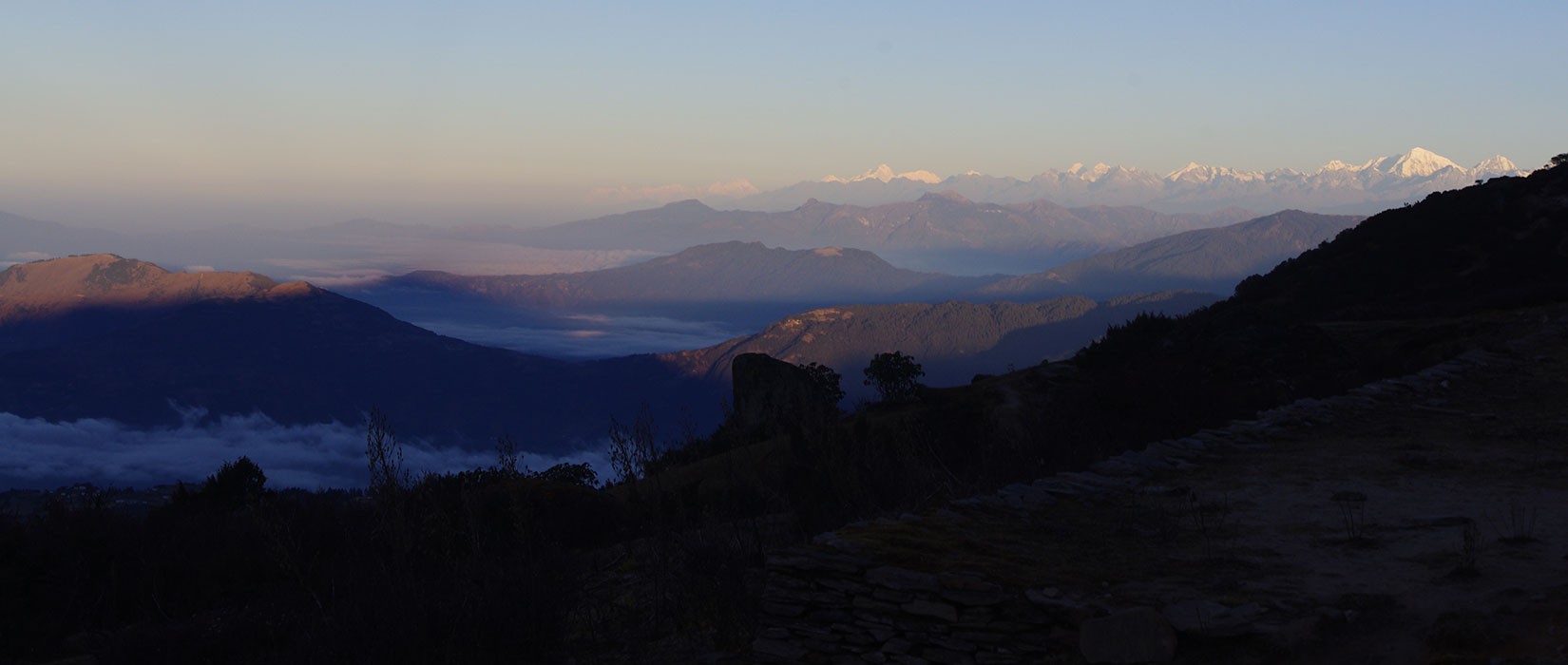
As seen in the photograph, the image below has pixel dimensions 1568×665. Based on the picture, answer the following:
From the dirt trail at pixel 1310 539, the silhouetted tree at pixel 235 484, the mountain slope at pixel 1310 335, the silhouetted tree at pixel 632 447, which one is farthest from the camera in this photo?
the silhouetted tree at pixel 235 484

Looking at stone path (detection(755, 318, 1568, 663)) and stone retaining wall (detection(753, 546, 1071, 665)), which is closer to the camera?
stone path (detection(755, 318, 1568, 663))

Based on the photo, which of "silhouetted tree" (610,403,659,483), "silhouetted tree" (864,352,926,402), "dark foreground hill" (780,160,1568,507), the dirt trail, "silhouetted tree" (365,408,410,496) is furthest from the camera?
"silhouetted tree" (864,352,926,402)

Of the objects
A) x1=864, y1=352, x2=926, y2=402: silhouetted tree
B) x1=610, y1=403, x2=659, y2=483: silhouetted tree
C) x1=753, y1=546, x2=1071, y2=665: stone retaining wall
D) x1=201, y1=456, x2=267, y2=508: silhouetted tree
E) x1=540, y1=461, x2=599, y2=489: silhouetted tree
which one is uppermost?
x1=610, y1=403, x2=659, y2=483: silhouetted tree

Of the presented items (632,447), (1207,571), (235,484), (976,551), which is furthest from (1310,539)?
(235,484)

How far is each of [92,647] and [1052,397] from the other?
67.9ft

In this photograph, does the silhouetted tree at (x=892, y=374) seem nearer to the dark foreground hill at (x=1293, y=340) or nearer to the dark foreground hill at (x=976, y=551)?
the dark foreground hill at (x=1293, y=340)

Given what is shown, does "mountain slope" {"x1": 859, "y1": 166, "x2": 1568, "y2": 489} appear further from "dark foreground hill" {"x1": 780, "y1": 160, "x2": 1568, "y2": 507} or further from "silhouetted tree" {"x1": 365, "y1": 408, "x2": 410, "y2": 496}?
"silhouetted tree" {"x1": 365, "y1": 408, "x2": 410, "y2": 496}

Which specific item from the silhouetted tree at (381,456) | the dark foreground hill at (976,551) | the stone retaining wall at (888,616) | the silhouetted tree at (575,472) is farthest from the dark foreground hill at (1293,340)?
the silhouetted tree at (575,472)

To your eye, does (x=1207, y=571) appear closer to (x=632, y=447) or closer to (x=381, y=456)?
(x=632, y=447)

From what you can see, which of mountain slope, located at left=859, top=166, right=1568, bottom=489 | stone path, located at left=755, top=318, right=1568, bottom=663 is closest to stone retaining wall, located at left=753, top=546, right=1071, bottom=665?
stone path, located at left=755, top=318, right=1568, bottom=663

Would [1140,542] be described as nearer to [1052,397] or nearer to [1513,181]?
[1052,397]

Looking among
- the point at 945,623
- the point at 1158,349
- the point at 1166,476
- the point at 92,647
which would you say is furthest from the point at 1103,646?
the point at 1158,349

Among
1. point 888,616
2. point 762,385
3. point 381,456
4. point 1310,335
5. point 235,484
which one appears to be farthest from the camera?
point 762,385

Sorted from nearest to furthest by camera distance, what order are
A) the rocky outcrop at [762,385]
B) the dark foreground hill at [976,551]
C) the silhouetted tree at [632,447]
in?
the dark foreground hill at [976,551]
the silhouetted tree at [632,447]
the rocky outcrop at [762,385]
